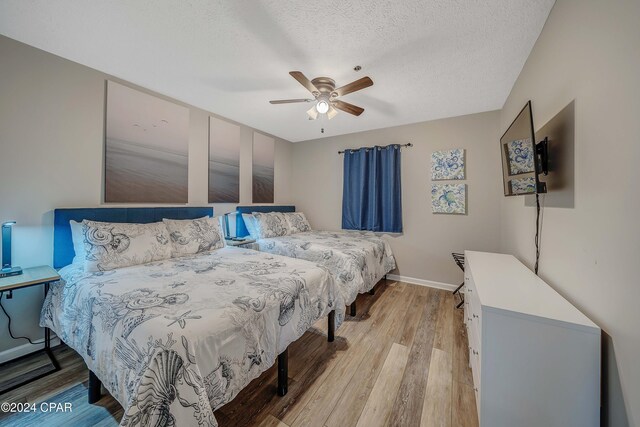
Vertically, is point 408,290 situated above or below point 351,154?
below

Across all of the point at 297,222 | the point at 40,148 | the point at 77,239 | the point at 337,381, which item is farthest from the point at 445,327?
the point at 40,148

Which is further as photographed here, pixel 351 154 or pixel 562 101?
pixel 351 154

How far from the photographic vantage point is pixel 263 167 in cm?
414

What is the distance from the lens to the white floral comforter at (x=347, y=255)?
8.34 ft

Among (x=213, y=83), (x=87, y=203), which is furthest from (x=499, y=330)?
(x=87, y=203)

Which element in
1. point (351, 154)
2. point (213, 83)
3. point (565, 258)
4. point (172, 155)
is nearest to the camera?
point (565, 258)

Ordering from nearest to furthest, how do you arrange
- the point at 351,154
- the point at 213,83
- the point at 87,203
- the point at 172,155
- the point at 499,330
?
the point at 499,330, the point at 87,203, the point at 213,83, the point at 172,155, the point at 351,154

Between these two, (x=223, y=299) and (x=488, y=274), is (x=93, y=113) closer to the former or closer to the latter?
(x=223, y=299)

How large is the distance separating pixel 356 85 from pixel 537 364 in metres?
2.12

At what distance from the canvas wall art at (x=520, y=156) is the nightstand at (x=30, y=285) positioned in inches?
130

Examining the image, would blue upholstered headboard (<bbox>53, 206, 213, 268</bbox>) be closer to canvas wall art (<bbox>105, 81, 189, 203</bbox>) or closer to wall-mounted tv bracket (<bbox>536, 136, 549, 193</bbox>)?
canvas wall art (<bbox>105, 81, 189, 203</bbox>)

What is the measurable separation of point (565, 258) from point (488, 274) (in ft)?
1.34

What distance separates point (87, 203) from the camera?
86.5 inches

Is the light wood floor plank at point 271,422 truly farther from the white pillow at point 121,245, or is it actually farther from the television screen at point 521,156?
the television screen at point 521,156
